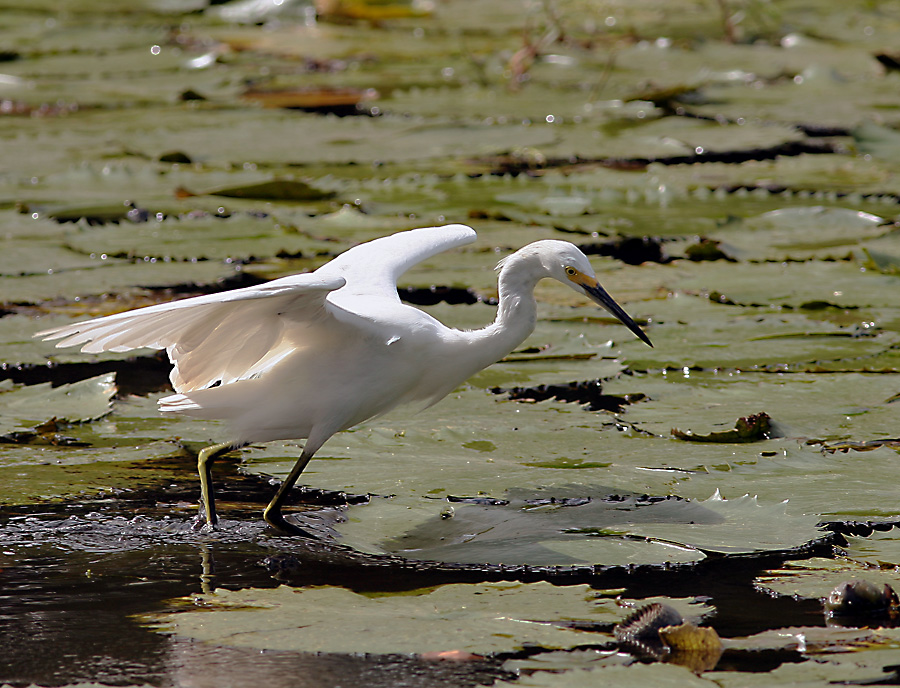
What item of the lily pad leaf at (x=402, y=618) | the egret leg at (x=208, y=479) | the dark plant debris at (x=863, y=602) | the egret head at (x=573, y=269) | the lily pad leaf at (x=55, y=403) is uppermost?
the egret head at (x=573, y=269)

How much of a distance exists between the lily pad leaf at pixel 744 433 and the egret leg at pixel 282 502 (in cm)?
92

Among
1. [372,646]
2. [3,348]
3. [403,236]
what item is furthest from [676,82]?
[372,646]

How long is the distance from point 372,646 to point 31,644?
625mm

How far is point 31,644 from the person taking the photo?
209 centimetres

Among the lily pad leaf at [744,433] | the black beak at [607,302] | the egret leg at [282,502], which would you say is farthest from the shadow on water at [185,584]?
the black beak at [607,302]

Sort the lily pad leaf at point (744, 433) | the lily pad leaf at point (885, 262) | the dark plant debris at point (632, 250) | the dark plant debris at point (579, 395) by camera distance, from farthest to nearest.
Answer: the dark plant debris at point (632, 250) < the lily pad leaf at point (885, 262) < the dark plant debris at point (579, 395) < the lily pad leaf at point (744, 433)

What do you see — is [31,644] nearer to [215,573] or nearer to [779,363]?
[215,573]

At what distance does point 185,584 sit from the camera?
2398mm

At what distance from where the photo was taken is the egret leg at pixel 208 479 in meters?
2.77

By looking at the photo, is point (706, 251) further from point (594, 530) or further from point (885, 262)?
point (594, 530)

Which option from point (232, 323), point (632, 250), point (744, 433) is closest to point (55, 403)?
point (232, 323)

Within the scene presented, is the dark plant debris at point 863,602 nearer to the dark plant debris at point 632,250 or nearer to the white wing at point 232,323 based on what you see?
the white wing at point 232,323

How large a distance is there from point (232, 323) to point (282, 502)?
0.44 metres

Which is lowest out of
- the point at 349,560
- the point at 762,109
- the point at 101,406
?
the point at 349,560
